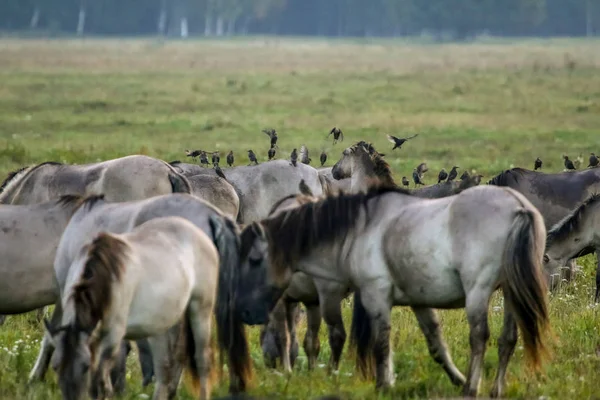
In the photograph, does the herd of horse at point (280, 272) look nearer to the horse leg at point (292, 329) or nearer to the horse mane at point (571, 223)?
the horse leg at point (292, 329)

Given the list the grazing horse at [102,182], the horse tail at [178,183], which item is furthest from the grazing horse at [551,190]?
the grazing horse at [102,182]

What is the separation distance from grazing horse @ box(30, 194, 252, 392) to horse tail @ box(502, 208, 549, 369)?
1.84 meters

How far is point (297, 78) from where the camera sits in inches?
1844

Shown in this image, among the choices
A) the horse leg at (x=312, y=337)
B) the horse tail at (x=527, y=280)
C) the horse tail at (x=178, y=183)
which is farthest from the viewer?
the horse tail at (x=178, y=183)

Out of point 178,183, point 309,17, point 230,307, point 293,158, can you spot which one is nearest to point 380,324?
point 230,307

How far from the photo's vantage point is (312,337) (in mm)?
8734

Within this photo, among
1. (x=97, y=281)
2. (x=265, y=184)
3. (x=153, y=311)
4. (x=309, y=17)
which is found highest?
(x=309, y=17)

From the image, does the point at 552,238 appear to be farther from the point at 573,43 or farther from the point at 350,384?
the point at 573,43

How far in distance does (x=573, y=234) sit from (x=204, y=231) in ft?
18.4

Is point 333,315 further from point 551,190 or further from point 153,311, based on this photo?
point 551,190

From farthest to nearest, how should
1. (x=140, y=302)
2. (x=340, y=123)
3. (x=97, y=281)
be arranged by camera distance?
(x=340, y=123), (x=140, y=302), (x=97, y=281)

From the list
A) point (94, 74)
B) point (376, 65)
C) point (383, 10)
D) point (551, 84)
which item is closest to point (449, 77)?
point (551, 84)

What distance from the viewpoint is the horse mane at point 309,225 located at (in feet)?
25.9

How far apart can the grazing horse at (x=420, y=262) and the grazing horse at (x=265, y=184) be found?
5.40 m
